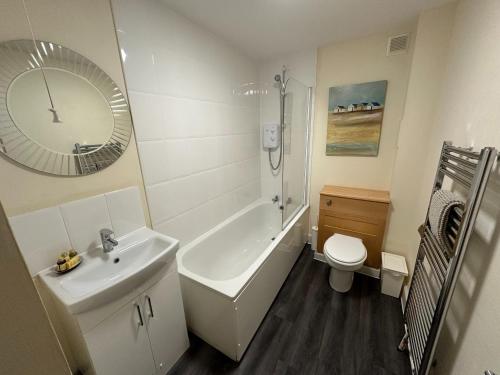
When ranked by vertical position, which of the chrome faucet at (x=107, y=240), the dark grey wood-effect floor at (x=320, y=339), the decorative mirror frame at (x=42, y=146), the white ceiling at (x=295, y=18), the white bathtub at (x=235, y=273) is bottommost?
the dark grey wood-effect floor at (x=320, y=339)

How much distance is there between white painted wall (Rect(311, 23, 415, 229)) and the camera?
1.87 metres

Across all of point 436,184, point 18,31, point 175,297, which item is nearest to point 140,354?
point 175,297

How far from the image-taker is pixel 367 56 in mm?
1930

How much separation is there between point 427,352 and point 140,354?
1.51 m

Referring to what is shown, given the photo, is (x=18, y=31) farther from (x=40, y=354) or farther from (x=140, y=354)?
(x=140, y=354)

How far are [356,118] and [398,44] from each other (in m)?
0.66

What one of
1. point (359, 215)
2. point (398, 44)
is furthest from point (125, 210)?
point (398, 44)

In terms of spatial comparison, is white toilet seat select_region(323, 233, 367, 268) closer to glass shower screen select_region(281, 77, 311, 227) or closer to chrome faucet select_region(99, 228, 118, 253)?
glass shower screen select_region(281, 77, 311, 227)

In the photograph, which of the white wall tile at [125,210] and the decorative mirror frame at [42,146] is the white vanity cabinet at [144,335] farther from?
the decorative mirror frame at [42,146]

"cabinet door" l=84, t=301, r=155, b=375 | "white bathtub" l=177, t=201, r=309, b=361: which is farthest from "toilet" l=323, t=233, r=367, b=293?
"cabinet door" l=84, t=301, r=155, b=375

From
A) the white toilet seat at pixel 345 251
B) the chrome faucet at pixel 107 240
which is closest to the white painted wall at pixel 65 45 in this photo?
the chrome faucet at pixel 107 240

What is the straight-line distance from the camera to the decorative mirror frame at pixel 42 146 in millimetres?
858

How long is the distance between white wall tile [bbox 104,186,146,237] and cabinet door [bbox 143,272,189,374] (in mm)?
418

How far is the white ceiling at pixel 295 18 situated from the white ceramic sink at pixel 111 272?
1.60 metres
